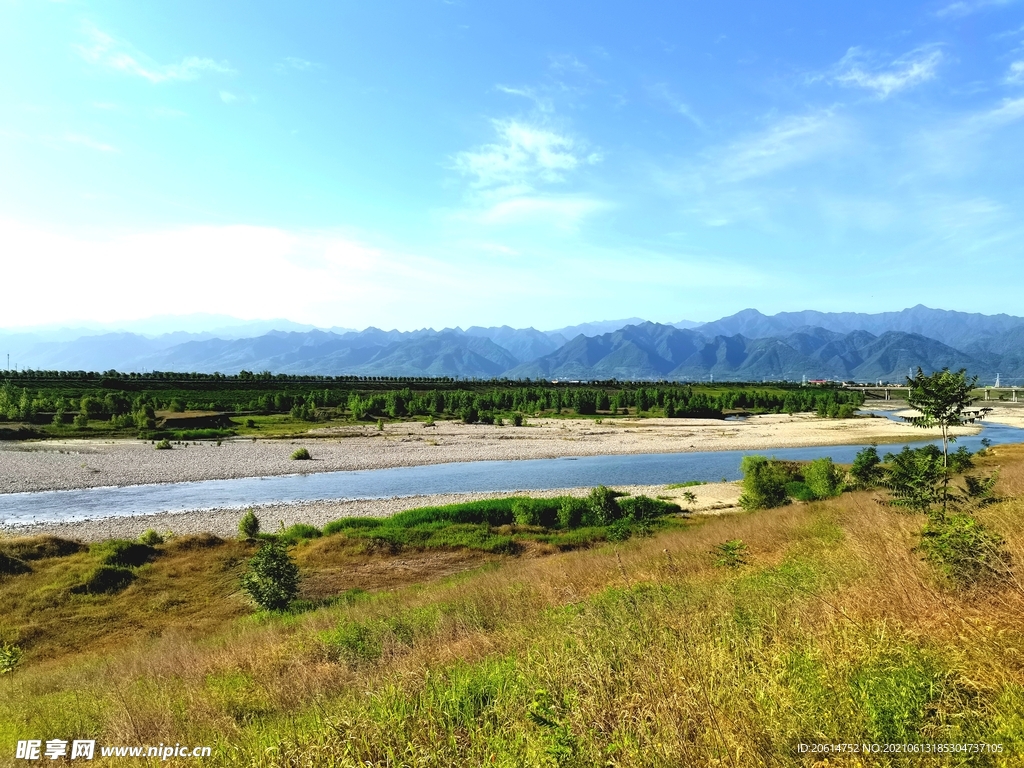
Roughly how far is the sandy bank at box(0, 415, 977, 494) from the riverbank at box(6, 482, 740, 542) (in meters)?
16.8

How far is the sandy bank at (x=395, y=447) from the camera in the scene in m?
55.8

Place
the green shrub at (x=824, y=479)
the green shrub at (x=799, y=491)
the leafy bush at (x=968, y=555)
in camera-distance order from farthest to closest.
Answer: the green shrub at (x=799, y=491) < the green shrub at (x=824, y=479) < the leafy bush at (x=968, y=555)

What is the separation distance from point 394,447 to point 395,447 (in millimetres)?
135

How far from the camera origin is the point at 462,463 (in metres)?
67.0

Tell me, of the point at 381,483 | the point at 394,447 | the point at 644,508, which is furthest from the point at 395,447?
the point at 644,508

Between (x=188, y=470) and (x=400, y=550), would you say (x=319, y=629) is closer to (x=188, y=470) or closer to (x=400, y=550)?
(x=400, y=550)

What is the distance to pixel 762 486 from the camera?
33938 mm

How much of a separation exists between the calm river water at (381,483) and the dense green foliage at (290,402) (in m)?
38.3

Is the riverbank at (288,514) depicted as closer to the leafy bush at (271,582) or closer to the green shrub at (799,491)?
the green shrub at (799,491)

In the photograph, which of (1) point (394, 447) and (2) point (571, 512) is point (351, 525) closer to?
(2) point (571, 512)

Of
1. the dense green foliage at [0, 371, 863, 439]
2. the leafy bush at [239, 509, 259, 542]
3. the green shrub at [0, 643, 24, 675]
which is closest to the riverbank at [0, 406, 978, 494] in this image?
the dense green foliage at [0, 371, 863, 439]

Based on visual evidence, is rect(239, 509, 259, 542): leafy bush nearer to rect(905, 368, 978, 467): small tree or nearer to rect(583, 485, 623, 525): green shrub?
rect(583, 485, 623, 525): green shrub

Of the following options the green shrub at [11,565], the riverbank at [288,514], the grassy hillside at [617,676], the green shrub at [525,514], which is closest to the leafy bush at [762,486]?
the riverbank at [288,514]

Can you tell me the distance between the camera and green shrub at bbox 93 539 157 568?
24.5 meters
